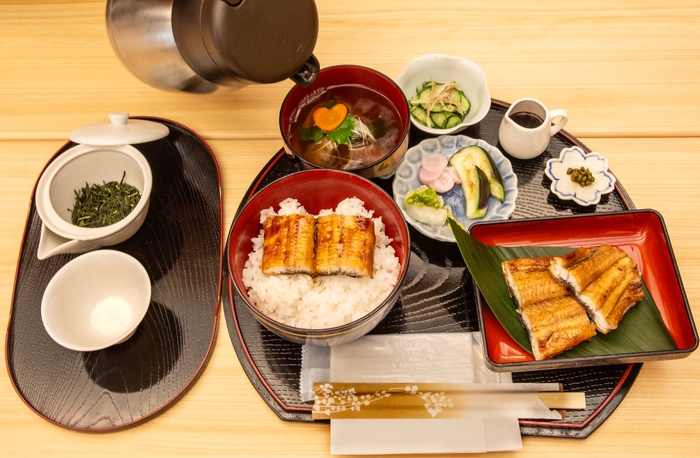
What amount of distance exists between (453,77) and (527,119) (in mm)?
388

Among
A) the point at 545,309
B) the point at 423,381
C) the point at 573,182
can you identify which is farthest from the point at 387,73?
the point at 423,381

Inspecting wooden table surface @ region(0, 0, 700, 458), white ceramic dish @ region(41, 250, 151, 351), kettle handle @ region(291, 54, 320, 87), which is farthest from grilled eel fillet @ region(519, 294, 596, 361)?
white ceramic dish @ region(41, 250, 151, 351)

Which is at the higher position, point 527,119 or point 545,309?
point 527,119

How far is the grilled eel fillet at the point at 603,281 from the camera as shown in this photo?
1.54 m

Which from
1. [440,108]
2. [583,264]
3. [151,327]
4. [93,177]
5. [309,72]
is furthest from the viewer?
[440,108]

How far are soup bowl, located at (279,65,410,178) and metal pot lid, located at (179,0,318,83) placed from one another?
404mm

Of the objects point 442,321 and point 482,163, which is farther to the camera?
point 482,163

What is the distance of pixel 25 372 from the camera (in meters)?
1.67

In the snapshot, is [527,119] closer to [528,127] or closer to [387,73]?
[528,127]

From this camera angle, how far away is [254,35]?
1.30 metres

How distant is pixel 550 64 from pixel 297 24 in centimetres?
137

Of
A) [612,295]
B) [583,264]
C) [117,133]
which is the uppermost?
[117,133]

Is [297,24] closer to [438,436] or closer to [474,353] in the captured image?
[474,353]

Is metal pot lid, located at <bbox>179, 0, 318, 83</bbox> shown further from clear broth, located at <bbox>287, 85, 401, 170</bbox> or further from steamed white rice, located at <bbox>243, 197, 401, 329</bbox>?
steamed white rice, located at <bbox>243, 197, 401, 329</bbox>
